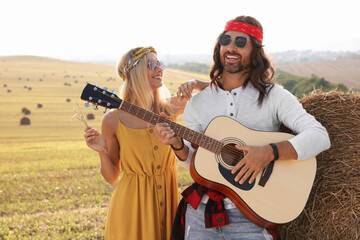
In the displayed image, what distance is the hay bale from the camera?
10.9 feet

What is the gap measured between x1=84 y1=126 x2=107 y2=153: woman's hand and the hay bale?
6.82 ft

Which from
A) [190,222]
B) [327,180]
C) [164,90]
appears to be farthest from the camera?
[164,90]

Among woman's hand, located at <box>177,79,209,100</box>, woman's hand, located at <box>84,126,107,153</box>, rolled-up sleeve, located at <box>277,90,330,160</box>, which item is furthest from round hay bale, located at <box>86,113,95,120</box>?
rolled-up sleeve, located at <box>277,90,330,160</box>

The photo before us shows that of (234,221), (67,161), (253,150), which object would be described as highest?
(253,150)

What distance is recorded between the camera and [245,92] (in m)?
3.36

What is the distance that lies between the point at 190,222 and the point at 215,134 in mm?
816

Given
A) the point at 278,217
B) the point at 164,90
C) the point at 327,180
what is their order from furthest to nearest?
the point at 164,90
the point at 327,180
the point at 278,217

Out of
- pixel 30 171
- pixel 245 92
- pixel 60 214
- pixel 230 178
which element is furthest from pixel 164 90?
pixel 30 171

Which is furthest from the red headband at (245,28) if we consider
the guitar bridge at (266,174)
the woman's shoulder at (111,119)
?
the woman's shoulder at (111,119)

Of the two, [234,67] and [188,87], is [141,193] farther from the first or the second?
[234,67]

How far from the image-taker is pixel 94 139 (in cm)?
356

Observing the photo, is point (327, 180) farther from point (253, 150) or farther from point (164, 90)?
point (164, 90)

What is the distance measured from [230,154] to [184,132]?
46 cm

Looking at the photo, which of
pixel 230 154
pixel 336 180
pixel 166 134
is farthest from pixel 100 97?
pixel 336 180
